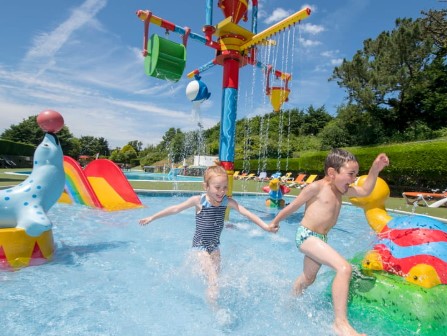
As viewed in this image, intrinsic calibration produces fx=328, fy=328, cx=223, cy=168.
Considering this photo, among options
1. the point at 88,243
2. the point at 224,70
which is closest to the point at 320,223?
the point at 88,243

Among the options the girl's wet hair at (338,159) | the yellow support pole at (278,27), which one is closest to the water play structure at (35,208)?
the girl's wet hair at (338,159)

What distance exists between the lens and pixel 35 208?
14.0 feet

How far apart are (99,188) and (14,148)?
33780mm

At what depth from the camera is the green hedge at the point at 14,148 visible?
34.9 m

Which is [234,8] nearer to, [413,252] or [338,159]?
[338,159]

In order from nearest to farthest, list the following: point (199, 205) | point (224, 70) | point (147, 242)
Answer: point (199, 205)
point (147, 242)
point (224, 70)

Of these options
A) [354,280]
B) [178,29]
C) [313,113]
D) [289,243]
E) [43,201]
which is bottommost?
[289,243]

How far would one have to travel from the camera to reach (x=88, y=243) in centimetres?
545

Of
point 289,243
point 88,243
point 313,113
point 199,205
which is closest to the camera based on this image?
point 199,205

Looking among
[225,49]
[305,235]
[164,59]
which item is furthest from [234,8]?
[305,235]

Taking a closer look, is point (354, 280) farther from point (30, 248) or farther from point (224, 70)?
point (224, 70)

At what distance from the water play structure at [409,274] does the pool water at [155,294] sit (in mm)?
146

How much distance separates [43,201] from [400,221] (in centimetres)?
446

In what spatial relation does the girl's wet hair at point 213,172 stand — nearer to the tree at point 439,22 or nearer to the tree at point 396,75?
the tree at point 439,22
